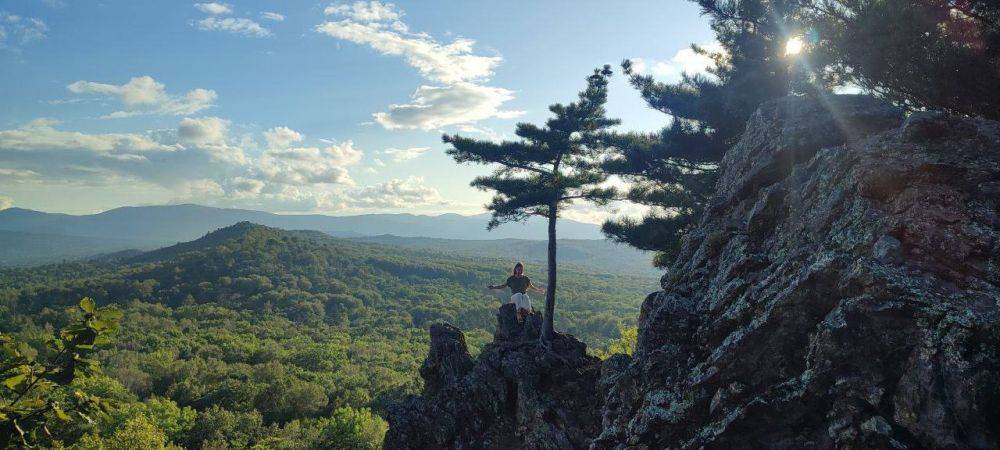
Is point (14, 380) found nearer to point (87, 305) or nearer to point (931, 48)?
point (87, 305)

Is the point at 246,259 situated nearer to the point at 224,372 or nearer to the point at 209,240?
the point at 209,240

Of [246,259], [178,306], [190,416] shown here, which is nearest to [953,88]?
[190,416]

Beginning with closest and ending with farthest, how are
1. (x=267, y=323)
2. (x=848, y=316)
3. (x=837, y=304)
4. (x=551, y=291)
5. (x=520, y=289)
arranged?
(x=848, y=316)
(x=837, y=304)
(x=551, y=291)
(x=520, y=289)
(x=267, y=323)

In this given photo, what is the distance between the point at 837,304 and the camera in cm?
575

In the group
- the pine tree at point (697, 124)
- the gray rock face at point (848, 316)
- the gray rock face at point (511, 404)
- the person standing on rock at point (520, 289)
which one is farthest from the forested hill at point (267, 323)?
the pine tree at point (697, 124)

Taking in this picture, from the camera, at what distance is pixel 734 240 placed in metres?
8.86

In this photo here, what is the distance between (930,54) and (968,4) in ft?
4.26

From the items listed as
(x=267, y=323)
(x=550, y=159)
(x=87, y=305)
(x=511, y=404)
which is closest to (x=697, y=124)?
(x=550, y=159)

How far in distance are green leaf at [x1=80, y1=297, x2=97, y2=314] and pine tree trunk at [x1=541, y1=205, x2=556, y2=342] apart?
12.5 meters

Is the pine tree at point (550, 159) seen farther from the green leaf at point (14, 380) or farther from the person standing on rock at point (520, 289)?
the green leaf at point (14, 380)

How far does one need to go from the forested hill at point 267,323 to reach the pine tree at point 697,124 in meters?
16.3

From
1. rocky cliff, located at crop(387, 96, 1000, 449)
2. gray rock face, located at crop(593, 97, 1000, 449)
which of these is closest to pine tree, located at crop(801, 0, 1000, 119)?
rocky cliff, located at crop(387, 96, 1000, 449)

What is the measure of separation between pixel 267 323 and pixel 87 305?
113 metres

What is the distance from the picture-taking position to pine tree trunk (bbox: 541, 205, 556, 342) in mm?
16328
